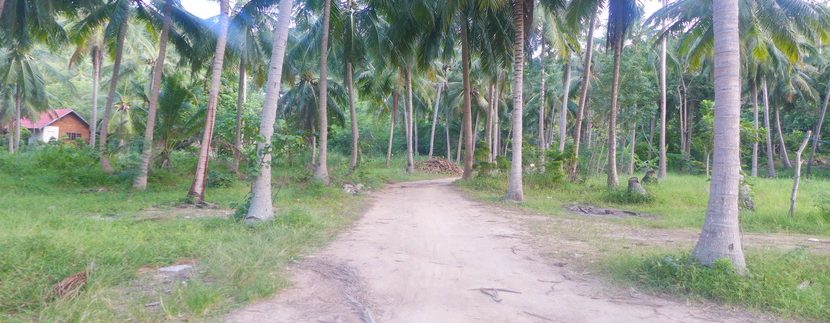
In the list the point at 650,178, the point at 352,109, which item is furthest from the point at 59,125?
the point at 650,178

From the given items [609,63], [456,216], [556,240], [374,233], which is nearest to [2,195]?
[374,233]

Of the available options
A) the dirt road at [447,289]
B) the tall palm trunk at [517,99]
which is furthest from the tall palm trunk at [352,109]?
the dirt road at [447,289]

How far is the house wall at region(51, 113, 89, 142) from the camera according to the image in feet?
135

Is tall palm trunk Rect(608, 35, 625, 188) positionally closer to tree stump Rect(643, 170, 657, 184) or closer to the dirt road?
tree stump Rect(643, 170, 657, 184)

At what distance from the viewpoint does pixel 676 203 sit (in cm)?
1505

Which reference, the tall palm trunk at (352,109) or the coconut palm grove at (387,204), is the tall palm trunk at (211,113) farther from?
the tall palm trunk at (352,109)

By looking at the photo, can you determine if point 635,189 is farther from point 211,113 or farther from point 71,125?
point 71,125

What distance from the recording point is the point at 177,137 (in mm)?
17922

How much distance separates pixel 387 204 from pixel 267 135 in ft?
17.9

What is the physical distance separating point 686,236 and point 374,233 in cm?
569

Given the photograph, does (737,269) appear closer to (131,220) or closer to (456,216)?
(456,216)

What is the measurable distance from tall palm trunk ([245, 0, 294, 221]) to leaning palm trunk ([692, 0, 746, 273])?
6.78 m

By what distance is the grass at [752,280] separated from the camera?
509cm

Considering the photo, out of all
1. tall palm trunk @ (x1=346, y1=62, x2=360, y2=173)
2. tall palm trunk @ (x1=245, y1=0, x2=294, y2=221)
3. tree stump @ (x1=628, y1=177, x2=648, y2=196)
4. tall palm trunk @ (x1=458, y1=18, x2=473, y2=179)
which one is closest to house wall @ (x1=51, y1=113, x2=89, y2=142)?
tall palm trunk @ (x1=346, y1=62, x2=360, y2=173)
